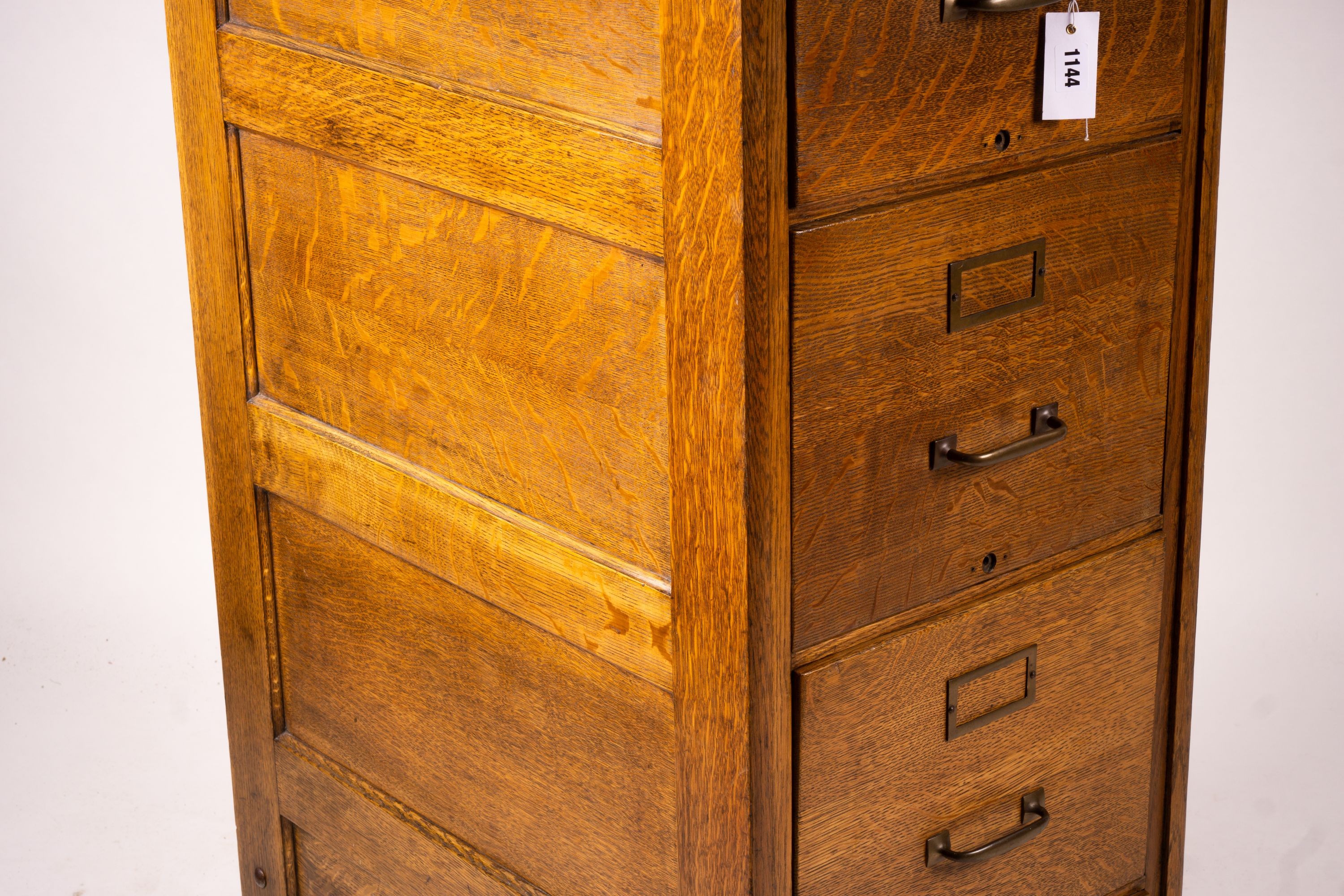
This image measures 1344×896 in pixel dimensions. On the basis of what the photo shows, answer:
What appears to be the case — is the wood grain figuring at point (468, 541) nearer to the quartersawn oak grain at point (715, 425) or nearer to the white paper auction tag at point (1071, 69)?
the quartersawn oak grain at point (715, 425)

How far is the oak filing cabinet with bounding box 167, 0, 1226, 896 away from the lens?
132 centimetres

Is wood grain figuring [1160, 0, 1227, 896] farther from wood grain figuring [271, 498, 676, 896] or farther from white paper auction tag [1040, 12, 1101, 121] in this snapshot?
wood grain figuring [271, 498, 676, 896]

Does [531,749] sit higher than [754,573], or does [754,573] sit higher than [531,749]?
[754,573]

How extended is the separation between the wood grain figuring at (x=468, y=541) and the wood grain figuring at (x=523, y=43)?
35 centimetres

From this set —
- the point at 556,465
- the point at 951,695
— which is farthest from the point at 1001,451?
the point at 556,465

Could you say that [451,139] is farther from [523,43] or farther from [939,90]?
[939,90]

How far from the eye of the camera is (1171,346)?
162 cm

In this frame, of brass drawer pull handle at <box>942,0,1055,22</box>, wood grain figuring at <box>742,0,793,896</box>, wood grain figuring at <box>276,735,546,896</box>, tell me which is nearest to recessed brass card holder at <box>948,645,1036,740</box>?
wood grain figuring at <box>742,0,793,896</box>

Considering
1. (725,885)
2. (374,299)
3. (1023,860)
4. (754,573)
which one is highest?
(374,299)

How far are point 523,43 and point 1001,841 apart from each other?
779mm

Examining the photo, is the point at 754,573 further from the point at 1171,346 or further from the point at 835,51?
the point at 1171,346

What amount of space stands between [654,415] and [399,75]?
1.25ft

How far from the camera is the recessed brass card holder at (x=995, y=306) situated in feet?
4.63

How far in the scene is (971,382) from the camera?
4.76ft
